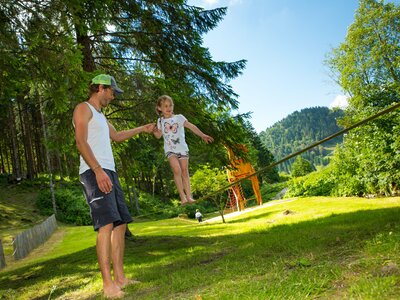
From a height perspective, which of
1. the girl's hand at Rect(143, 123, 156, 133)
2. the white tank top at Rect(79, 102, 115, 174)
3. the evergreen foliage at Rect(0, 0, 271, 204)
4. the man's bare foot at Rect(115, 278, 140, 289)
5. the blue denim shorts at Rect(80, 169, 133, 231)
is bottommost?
the man's bare foot at Rect(115, 278, 140, 289)

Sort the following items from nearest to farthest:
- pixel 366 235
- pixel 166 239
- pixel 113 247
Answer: pixel 113 247 < pixel 366 235 < pixel 166 239

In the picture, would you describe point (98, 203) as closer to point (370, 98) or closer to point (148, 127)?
point (148, 127)

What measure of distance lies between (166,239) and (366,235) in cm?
485

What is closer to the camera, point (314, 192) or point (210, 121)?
point (210, 121)

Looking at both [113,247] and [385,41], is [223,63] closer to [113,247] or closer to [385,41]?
[113,247]

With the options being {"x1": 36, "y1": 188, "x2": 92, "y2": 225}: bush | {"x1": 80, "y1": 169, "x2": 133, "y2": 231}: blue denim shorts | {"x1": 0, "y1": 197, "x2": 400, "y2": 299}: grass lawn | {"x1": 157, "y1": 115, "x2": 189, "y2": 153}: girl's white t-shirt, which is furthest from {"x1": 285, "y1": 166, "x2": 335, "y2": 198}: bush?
{"x1": 80, "y1": 169, "x2": 133, "y2": 231}: blue denim shorts

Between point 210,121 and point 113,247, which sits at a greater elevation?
point 210,121

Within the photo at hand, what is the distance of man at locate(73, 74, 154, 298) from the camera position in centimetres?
357

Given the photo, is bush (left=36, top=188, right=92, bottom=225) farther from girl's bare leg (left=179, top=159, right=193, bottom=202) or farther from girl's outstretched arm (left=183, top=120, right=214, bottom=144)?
girl's outstretched arm (left=183, top=120, right=214, bottom=144)

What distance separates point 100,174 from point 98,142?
16.7 inches

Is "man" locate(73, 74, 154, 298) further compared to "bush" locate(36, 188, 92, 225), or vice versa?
"bush" locate(36, 188, 92, 225)

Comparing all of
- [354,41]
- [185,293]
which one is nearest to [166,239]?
[185,293]

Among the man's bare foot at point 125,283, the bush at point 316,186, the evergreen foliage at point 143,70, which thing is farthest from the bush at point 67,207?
the man's bare foot at point 125,283

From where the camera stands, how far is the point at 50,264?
25.9 feet
